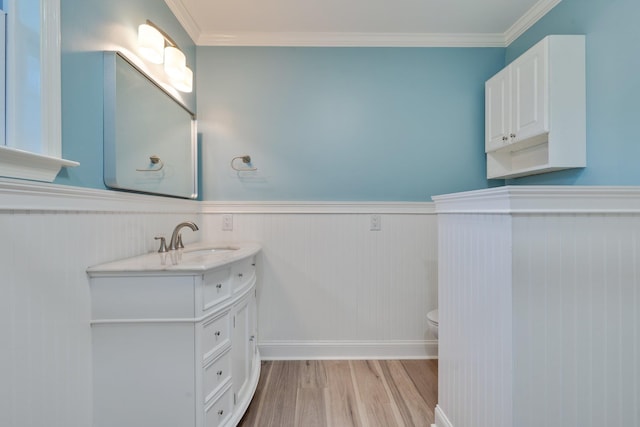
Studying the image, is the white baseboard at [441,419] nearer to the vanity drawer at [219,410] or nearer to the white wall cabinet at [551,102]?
the vanity drawer at [219,410]

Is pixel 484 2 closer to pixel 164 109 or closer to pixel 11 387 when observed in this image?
pixel 164 109

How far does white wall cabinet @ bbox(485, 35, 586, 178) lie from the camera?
1590 mm

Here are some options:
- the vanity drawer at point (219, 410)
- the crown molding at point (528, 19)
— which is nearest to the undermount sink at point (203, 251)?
the vanity drawer at point (219, 410)

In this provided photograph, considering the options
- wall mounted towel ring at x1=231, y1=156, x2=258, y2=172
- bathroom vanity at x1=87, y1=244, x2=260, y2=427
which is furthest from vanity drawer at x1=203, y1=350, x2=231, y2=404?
wall mounted towel ring at x1=231, y1=156, x2=258, y2=172

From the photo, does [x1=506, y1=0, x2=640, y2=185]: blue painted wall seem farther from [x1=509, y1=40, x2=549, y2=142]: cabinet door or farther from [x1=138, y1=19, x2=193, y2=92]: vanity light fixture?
[x1=138, y1=19, x2=193, y2=92]: vanity light fixture

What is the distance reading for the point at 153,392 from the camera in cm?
111

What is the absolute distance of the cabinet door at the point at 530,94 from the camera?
1623mm

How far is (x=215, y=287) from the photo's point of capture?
1.24 meters

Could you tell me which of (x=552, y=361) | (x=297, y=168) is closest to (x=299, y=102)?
(x=297, y=168)

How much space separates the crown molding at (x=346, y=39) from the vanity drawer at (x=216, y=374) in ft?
6.92

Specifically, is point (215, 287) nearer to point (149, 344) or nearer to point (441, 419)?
point (149, 344)

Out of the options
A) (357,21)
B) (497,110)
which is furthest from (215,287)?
(497,110)

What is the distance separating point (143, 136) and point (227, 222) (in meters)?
0.85

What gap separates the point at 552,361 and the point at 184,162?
2.12m
